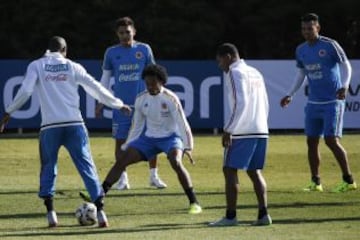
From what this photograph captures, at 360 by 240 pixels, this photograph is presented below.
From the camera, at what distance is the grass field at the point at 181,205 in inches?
447

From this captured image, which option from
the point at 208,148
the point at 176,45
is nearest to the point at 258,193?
the point at 208,148

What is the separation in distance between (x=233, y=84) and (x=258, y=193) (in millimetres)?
1237

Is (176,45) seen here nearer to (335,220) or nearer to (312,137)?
(312,137)

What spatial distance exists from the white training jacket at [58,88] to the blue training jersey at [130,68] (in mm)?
3563

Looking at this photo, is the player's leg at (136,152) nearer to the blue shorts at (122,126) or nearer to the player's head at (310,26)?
the blue shorts at (122,126)

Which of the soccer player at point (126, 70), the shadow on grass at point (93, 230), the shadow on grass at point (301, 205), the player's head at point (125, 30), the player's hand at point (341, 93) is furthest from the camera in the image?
the soccer player at point (126, 70)

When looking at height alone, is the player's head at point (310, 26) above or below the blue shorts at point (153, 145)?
above

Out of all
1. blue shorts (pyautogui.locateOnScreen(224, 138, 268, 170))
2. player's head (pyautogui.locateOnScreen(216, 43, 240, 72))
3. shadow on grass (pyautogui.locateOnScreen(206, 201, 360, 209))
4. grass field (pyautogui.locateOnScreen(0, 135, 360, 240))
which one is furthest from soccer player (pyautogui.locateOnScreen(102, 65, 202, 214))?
player's head (pyautogui.locateOnScreen(216, 43, 240, 72))

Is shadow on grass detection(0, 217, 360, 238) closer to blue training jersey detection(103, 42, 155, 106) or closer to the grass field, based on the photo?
the grass field

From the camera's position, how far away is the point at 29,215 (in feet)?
42.5

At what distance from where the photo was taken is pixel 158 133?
12922mm

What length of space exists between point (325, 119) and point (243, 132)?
150 inches

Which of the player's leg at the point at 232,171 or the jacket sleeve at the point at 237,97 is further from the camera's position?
the player's leg at the point at 232,171

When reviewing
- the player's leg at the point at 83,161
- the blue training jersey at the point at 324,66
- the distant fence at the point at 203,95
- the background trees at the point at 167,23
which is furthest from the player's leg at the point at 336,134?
the background trees at the point at 167,23
